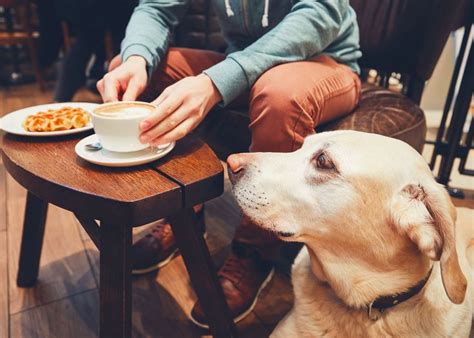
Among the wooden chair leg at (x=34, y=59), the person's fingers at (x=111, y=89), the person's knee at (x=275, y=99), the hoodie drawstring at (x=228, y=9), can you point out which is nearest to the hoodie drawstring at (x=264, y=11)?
the hoodie drawstring at (x=228, y=9)

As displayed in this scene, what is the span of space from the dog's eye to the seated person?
0.16 metres

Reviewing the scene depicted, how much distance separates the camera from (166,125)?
780 mm

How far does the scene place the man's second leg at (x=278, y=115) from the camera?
922 mm

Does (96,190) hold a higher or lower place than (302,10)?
lower

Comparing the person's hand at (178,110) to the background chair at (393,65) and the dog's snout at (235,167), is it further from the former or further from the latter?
the background chair at (393,65)

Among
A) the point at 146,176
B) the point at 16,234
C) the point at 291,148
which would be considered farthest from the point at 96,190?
the point at 16,234

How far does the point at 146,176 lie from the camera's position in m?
0.74

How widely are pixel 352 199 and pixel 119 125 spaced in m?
0.45

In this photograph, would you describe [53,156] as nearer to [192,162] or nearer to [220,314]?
[192,162]

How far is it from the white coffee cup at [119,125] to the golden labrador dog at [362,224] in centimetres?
20

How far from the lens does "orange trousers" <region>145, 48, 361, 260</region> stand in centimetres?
92

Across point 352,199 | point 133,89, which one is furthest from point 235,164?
point 133,89

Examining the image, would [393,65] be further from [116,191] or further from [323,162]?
[116,191]

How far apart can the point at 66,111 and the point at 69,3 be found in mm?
1610
